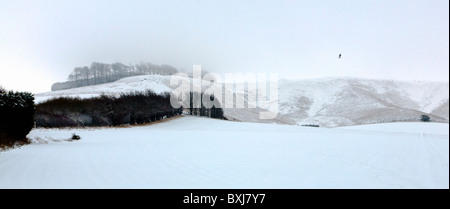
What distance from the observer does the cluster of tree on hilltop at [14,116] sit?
829 cm

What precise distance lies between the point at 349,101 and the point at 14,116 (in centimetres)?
7674

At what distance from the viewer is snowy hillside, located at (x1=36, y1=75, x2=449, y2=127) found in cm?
5162

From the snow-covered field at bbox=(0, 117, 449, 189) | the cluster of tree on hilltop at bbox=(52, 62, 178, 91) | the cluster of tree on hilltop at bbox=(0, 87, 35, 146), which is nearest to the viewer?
the snow-covered field at bbox=(0, 117, 449, 189)

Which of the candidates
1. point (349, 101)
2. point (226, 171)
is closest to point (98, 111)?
point (226, 171)

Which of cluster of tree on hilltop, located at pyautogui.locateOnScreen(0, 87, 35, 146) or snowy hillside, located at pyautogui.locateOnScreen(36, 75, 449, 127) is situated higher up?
cluster of tree on hilltop, located at pyautogui.locateOnScreen(0, 87, 35, 146)

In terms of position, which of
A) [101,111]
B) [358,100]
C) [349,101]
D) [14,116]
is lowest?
[349,101]

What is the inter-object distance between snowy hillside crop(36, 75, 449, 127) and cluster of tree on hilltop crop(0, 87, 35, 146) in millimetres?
34925

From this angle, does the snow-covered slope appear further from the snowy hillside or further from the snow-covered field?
the snow-covered field

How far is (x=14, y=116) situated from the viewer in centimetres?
877

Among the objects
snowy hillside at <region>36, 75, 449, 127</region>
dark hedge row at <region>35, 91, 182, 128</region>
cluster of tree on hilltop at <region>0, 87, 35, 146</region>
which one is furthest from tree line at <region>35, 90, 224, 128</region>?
snowy hillside at <region>36, 75, 449, 127</region>

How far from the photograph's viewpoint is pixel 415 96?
81.2 m

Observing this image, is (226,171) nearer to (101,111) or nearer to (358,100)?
(101,111)
